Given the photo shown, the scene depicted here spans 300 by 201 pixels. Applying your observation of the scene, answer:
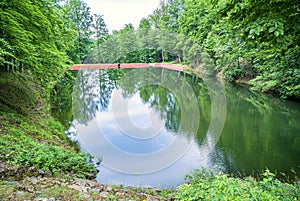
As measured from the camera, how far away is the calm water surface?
17.9 feet

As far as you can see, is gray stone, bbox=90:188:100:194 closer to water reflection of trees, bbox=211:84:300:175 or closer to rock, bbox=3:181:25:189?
rock, bbox=3:181:25:189

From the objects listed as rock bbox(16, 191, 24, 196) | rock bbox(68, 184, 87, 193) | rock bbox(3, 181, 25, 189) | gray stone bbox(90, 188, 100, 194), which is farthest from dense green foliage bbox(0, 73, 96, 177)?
rock bbox(16, 191, 24, 196)

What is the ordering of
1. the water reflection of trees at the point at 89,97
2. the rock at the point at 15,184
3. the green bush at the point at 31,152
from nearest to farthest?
the rock at the point at 15,184, the green bush at the point at 31,152, the water reflection of trees at the point at 89,97

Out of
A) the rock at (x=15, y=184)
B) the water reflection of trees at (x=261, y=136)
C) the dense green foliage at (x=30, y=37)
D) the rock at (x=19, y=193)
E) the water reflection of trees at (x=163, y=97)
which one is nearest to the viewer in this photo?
the rock at (x=19, y=193)

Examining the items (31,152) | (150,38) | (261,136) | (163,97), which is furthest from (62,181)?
(163,97)

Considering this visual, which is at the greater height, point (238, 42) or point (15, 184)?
point (238, 42)

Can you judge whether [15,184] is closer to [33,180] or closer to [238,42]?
[33,180]

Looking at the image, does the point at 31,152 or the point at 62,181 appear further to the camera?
the point at 31,152

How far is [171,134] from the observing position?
7746mm

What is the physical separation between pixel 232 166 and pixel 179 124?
11.3 feet

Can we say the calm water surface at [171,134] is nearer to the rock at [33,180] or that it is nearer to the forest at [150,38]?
the rock at [33,180]

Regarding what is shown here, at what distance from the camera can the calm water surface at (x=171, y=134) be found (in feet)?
17.9

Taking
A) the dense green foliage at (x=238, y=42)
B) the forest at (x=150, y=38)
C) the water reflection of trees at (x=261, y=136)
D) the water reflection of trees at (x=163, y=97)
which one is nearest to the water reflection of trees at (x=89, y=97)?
the water reflection of trees at (x=163, y=97)

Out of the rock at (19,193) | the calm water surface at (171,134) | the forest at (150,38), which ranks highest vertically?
the forest at (150,38)
